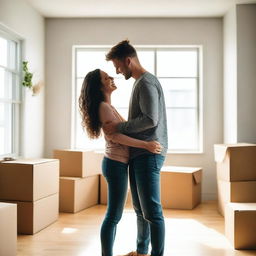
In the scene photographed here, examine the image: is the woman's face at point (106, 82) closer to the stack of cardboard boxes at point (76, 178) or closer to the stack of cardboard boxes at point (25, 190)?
the stack of cardboard boxes at point (25, 190)

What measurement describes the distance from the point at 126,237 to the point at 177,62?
9.53 ft

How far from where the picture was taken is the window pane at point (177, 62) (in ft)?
17.8

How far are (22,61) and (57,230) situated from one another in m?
2.15

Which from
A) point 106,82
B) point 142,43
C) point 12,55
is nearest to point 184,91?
point 142,43

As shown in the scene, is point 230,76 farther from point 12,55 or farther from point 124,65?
point 124,65

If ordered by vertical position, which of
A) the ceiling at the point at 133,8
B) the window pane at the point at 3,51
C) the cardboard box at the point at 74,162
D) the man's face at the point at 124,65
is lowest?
the cardboard box at the point at 74,162

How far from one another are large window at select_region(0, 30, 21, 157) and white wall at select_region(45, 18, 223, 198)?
0.81m

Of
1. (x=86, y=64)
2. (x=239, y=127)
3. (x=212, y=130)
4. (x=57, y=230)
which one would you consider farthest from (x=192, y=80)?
(x=57, y=230)

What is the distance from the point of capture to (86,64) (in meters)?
5.50

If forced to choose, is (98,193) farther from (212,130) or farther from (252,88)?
(252,88)

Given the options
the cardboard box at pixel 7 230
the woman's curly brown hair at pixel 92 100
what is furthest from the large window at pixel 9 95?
the woman's curly brown hair at pixel 92 100

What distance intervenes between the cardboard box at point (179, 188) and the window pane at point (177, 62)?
1.53 meters

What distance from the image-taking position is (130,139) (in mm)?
2254

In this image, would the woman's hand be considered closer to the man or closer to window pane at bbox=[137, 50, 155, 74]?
the man
